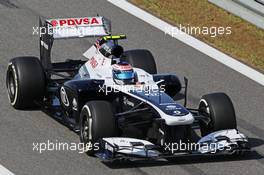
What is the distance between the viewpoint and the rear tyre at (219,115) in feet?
54.9

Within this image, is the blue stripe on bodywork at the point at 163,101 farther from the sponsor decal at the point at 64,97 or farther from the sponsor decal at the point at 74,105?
the sponsor decal at the point at 64,97

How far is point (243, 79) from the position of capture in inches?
805

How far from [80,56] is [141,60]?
8.24ft

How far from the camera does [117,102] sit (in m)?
17.1

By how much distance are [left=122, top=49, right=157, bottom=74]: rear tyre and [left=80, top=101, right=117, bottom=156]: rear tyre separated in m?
2.49

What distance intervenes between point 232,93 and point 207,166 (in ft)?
12.2

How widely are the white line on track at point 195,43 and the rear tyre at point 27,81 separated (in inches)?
185

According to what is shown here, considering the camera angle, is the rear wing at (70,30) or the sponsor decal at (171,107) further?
the rear wing at (70,30)

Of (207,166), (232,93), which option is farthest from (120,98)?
(232,93)

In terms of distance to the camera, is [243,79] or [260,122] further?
[243,79]

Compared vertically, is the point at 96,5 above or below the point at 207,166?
above

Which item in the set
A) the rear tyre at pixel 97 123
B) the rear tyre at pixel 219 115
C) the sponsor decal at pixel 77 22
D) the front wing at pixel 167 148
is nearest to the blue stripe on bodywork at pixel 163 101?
the front wing at pixel 167 148

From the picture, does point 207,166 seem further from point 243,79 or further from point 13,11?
point 13,11

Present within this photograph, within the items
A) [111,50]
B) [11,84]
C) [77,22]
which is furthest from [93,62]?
[11,84]
